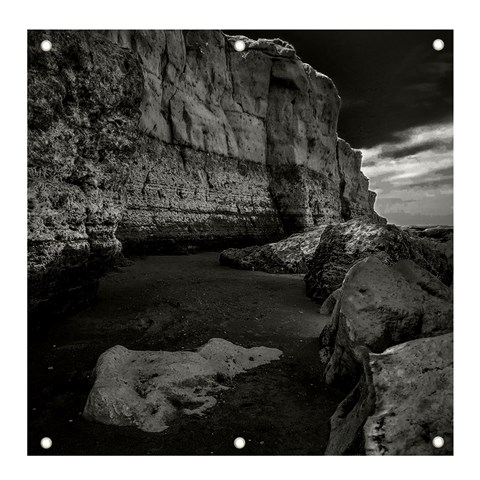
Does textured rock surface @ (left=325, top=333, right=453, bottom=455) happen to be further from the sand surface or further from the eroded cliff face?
the eroded cliff face

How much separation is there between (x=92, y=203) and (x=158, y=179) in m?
6.83

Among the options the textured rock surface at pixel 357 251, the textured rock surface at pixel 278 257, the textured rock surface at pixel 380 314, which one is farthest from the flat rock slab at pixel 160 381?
the textured rock surface at pixel 278 257

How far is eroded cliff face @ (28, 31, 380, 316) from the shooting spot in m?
4.36

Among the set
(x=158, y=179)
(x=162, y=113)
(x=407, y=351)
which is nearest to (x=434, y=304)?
(x=407, y=351)

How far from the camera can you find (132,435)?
2529 mm

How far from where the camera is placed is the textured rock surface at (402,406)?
215 cm

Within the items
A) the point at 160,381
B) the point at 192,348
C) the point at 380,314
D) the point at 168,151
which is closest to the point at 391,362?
the point at 380,314

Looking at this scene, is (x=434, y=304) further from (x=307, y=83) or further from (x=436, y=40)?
(x=307, y=83)

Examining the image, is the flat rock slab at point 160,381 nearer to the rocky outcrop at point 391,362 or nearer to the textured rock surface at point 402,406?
the rocky outcrop at point 391,362

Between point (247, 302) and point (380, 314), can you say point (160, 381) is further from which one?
point (247, 302)

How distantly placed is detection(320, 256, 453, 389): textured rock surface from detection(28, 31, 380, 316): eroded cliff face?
3.42 metres

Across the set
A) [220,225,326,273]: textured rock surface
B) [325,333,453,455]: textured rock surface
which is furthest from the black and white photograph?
[220,225,326,273]: textured rock surface

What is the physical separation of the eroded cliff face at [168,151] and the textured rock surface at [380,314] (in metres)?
3.42

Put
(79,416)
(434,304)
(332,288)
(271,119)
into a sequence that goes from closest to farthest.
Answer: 1. (79,416)
2. (434,304)
3. (332,288)
4. (271,119)
